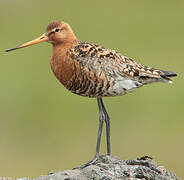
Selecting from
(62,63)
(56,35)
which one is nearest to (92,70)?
(62,63)

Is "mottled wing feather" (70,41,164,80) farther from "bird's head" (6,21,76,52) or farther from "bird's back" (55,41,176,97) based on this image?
"bird's head" (6,21,76,52)

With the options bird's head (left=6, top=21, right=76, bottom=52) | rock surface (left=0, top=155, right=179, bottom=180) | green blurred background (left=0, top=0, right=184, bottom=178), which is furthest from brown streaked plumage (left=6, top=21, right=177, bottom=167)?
green blurred background (left=0, top=0, right=184, bottom=178)

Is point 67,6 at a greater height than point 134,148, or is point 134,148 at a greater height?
point 67,6

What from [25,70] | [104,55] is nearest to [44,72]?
[25,70]

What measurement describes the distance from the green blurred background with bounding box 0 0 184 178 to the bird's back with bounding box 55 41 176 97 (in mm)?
5641

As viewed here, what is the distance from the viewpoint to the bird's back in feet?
31.2

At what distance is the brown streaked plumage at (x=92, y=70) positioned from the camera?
31.2 feet

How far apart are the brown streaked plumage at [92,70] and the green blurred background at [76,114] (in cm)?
559

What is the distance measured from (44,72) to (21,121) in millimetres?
2986

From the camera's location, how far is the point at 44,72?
806 inches

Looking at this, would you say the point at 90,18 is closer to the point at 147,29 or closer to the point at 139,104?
the point at 147,29

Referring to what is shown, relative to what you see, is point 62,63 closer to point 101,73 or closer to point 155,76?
point 101,73

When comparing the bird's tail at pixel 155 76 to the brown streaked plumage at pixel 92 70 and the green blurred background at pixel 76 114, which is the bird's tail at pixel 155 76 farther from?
the green blurred background at pixel 76 114

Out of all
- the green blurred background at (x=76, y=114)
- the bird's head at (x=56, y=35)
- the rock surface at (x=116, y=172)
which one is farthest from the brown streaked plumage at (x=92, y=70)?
the green blurred background at (x=76, y=114)
